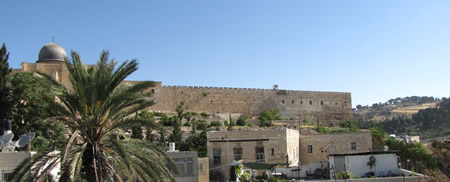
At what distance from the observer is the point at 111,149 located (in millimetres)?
7992

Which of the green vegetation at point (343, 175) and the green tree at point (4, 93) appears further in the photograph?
the green tree at point (4, 93)

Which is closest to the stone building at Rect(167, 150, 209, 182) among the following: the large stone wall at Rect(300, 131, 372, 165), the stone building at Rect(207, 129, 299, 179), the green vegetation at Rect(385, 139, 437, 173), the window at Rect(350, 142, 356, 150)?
the stone building at Rect(207, 129, 299, 179)

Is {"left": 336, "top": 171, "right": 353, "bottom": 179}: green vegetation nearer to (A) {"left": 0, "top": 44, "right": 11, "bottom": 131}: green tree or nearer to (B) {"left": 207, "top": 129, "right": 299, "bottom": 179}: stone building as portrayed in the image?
(B) {"left": 207, "top": 129, "right": 299, "bottom": 179}: stone building

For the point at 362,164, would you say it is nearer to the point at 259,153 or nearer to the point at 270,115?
the point at 259,153

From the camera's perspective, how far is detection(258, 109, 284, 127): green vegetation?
37725 mm

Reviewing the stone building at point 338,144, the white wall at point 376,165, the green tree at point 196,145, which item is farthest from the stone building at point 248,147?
the green tree at point 196,145

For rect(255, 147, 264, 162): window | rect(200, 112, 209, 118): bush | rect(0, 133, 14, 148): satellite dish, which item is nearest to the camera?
rect(0, 133, 14, 148): satellite dish

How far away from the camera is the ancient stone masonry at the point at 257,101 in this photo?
134ft

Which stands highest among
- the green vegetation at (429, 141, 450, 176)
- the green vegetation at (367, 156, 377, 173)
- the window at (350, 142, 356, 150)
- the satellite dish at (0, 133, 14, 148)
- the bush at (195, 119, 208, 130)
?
the bush at (195, 119, 208, 130)

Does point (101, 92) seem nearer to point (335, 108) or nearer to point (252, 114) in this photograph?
point (252, 114)

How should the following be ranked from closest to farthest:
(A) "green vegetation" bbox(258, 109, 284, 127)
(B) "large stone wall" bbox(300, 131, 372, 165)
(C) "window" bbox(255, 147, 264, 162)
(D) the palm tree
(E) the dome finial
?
(D) the palm tree
(C) "window" bbox(255, 147, 264, 162)
(B) "large stone wall" bbox(300, 131, 372, 165)
(E) the dome finial
(A) "green vegetation" bbox(258, 109, 284, 127)

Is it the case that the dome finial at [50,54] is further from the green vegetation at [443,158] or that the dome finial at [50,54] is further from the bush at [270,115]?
the green vegetation at [443,158]

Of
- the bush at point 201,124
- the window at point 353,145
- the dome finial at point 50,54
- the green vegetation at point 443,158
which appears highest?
the dome finial at point 50,54

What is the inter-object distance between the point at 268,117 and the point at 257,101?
467 centimetres
